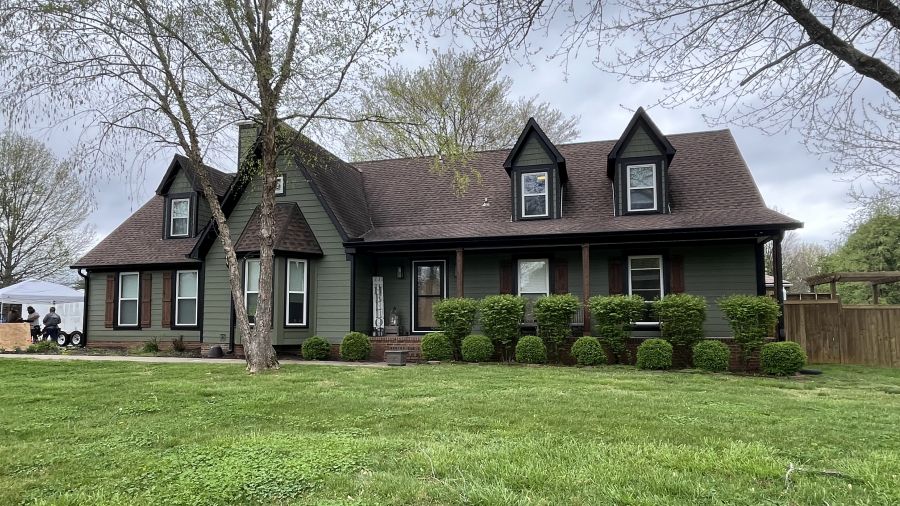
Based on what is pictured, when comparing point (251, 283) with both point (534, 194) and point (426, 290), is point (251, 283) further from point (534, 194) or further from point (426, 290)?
point (534, 194)

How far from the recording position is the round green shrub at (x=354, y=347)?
44.5ft

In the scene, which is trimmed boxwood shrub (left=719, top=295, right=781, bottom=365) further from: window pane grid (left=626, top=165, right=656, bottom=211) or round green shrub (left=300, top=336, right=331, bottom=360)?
round green shrub (left=300, top=336, right=331, bottom=360)

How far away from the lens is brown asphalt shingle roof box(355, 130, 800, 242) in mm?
13609

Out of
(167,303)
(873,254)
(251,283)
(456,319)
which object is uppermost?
(873,254)

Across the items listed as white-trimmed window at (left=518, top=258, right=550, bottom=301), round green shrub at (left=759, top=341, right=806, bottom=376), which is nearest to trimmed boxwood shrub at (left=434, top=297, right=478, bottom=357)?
white-trimmed window at (left=518, top=258, right=550, bottom=301)

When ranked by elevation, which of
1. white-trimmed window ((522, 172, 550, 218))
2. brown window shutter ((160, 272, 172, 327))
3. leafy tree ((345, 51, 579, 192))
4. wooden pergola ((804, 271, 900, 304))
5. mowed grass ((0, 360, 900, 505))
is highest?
leafy tree ((345, 51, 579, 192))

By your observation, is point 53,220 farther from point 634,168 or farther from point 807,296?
point 807,296

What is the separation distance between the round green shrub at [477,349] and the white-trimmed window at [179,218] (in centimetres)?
981

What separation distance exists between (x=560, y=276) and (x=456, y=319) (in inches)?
122

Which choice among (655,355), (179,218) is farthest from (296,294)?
(655,355)

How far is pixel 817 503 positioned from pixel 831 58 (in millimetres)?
3962

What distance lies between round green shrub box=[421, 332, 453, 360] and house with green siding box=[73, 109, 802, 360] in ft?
2.73

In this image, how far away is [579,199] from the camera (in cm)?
1530

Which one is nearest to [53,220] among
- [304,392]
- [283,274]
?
[283,274]
